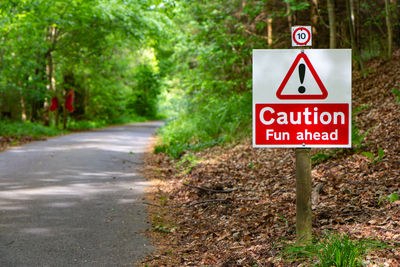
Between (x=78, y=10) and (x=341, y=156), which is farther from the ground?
(x=78, y=10)

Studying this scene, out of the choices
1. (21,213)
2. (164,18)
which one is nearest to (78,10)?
(164,18)

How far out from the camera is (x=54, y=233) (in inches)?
212

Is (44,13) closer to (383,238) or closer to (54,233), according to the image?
(54,233)

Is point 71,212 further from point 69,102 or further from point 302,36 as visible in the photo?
point 69,102

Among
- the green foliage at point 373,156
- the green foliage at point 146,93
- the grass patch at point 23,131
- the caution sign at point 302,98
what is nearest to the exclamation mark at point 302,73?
the caution sign at point 302,98

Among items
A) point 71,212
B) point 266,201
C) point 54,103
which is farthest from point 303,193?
point 54,103

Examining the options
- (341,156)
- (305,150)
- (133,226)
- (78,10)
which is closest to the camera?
(305,150)

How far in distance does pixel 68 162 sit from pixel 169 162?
275 centimetres

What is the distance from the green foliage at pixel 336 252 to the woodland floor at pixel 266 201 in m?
0.09

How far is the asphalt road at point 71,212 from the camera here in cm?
469

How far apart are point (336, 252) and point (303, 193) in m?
0.64

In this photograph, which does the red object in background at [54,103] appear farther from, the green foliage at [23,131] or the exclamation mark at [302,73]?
the exclamation mark at [302,73]

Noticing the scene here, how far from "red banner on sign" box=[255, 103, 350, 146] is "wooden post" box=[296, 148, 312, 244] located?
6.3 inches

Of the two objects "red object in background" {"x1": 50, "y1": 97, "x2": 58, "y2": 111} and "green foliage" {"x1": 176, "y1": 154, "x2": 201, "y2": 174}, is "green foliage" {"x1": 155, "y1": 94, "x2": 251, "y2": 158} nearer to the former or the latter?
"green foliage" {"x1": 176, "y1": 154, "x2": 201, "y2": 174}
